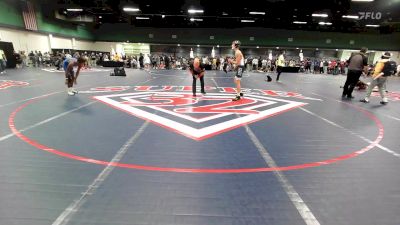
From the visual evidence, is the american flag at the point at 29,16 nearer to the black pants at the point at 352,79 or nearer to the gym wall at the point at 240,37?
the gym wall at the point at 240,37

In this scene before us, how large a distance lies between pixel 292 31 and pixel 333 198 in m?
42.1

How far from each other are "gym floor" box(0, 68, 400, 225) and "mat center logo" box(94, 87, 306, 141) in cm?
6

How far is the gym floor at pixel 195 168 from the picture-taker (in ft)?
8.75

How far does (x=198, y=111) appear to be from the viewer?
24.1 ft

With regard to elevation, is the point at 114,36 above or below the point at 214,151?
above

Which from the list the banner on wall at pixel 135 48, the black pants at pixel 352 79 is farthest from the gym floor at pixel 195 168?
the banner on wall at pixel 135 48

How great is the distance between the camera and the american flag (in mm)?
27766

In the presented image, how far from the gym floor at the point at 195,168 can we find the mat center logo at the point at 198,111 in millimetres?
58

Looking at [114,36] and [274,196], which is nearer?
[274,196]

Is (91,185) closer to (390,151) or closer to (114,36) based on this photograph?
(390,151)

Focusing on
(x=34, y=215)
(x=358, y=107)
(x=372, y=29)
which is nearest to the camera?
(x=34, y=215)

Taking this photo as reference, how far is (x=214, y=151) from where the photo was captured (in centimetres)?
441

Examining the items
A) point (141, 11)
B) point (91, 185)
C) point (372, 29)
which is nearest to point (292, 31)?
point (372, 29)

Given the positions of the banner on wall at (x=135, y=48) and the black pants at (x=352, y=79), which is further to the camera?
the banner on wall at (x=135, y=48)
